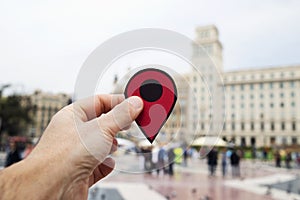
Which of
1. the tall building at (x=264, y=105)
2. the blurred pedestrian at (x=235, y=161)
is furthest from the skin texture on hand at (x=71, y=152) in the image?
the tall building at (x=264, y=105)

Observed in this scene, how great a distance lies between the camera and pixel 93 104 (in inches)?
55.9

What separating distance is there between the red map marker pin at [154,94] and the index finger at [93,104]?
170mm

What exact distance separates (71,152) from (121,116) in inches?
10.5

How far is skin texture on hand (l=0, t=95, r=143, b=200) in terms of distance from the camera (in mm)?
1153

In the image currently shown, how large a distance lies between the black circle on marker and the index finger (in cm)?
18

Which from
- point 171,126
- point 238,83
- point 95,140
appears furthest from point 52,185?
point 238,83

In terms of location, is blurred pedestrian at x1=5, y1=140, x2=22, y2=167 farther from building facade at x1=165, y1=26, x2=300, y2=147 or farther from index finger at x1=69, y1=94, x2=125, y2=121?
building facade at x1=165, y1=26, x2=300, y2=147

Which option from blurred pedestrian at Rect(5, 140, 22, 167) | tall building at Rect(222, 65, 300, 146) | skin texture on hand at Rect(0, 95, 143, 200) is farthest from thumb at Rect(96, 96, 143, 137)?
tall building at Rect(222, 65, 300, 146)

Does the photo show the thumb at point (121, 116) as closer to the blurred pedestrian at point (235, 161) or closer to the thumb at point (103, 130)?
the thumb at point (103, 130)

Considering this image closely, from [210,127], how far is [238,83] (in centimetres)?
8867

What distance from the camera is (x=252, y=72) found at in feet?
279

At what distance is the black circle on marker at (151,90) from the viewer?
1198 mm

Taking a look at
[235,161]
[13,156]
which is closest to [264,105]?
[235,161]

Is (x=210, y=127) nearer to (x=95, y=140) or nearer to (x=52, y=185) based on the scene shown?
(x=95, y=140)
